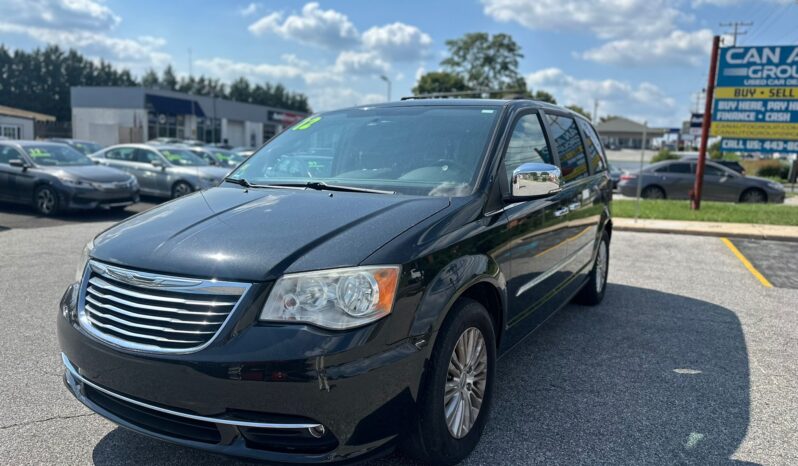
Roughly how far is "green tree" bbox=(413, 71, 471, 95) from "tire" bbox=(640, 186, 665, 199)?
55.2 meters

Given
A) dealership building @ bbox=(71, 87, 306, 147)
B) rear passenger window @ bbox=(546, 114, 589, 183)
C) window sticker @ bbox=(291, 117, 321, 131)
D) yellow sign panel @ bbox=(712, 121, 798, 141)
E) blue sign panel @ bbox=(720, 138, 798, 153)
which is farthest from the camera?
dealership building @ bbox=(71, 87, 306, 147)

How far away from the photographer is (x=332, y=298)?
237cm

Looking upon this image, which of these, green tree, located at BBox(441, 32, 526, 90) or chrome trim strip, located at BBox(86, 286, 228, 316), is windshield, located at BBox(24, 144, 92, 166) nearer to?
chrome trim strip, located at BBox(86, 286, 228, 316)

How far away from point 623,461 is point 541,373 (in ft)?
3.85

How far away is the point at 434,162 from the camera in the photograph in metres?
3.53

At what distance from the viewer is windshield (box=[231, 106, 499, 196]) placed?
134 inches

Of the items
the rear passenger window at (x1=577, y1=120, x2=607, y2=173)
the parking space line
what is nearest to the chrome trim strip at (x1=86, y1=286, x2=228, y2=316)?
the rear passenger window at (x1=577, y1=120, x2=607, y2=173)

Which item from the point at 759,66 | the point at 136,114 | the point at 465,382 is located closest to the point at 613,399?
the point at 465,382

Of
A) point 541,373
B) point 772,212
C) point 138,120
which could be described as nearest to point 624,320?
point 541,373

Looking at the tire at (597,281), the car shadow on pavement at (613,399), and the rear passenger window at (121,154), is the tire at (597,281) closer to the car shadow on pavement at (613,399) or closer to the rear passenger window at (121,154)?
the car shadow on pavement at (613,399)

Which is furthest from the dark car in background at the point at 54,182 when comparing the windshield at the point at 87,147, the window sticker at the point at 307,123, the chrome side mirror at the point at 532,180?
the chrome side mirror at the point at 532,180

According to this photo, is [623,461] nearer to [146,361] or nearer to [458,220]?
[458,220]

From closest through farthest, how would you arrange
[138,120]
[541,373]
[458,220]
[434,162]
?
[458,220] < [434,162] < [541,373] < [138,120]

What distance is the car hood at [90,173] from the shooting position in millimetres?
11812
